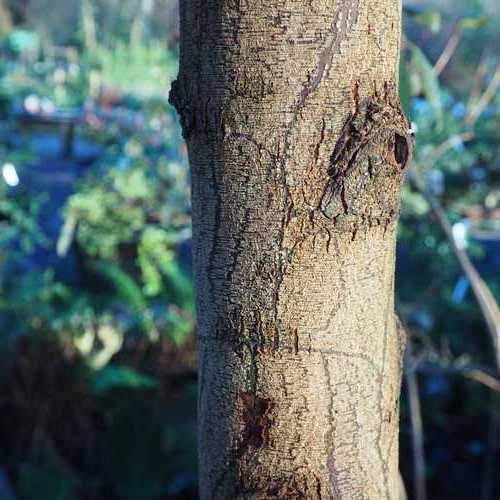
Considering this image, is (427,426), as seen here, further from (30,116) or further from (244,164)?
(244,164)

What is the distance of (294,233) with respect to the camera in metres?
0.58

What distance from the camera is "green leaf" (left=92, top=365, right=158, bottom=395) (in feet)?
10.5

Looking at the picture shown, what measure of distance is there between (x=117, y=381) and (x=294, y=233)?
8.93ft

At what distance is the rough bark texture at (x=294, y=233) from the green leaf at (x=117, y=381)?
101 inches

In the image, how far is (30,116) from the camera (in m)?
4.62

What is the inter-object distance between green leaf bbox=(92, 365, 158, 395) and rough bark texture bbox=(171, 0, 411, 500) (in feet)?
8.46

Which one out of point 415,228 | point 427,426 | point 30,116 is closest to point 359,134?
point 427,426

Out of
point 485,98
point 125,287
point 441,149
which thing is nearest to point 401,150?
point 441,149

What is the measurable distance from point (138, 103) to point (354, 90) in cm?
443

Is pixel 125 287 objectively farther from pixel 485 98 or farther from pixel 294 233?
pixel 294 233

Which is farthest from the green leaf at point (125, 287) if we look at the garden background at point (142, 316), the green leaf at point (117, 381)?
the green leaf at point (117, 381)

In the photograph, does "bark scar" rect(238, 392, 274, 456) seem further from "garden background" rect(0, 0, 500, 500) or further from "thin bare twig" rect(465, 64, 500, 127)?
"garden background" rect(0, 0, 500, 500)

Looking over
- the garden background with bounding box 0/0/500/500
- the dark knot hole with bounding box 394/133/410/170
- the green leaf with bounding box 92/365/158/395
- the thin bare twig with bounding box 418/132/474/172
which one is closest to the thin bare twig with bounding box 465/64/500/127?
the thin bare twig with bounding box 418/132/474/172

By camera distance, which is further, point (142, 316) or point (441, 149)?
point (142, 316)
